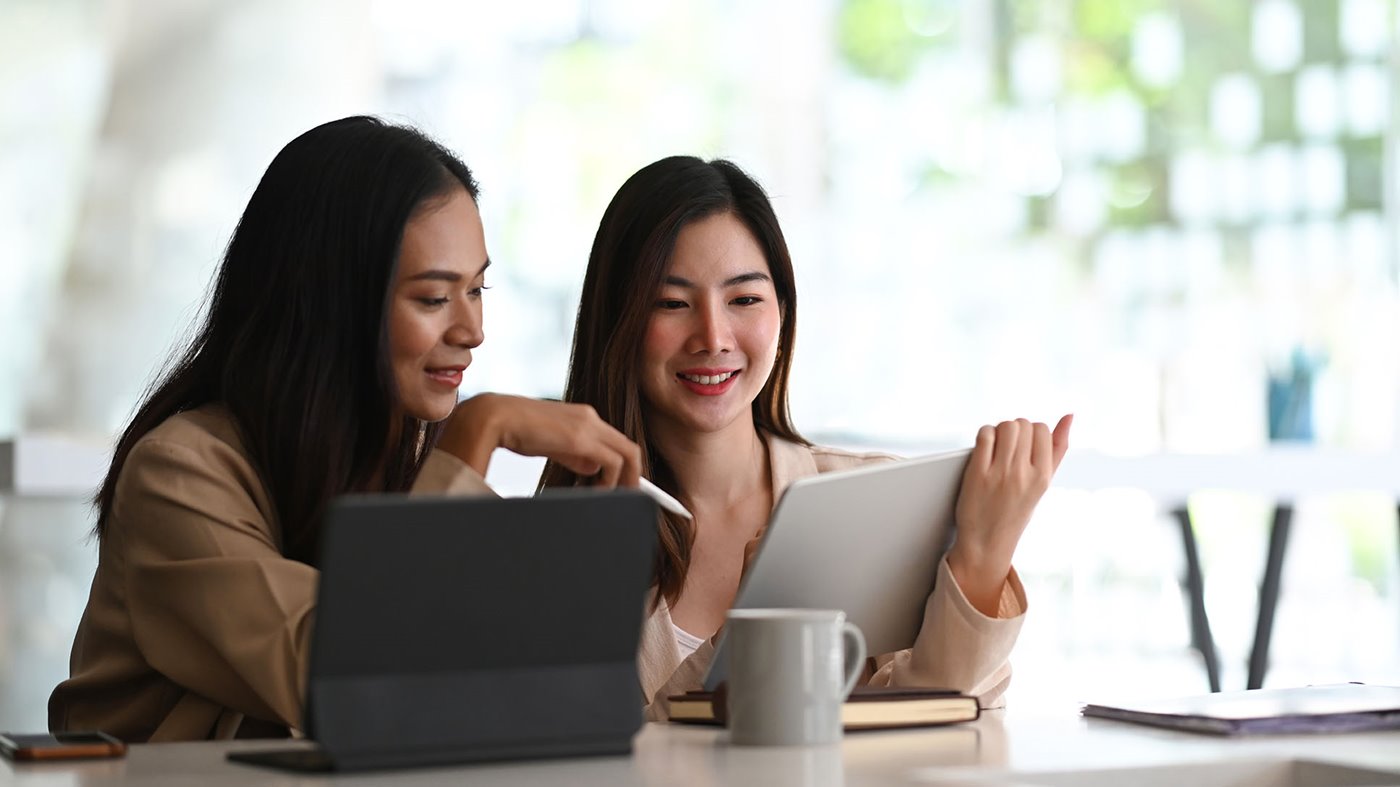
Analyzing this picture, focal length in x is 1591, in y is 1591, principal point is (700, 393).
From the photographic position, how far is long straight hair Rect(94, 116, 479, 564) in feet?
4.74

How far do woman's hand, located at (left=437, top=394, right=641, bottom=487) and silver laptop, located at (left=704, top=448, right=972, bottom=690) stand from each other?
0.13 m

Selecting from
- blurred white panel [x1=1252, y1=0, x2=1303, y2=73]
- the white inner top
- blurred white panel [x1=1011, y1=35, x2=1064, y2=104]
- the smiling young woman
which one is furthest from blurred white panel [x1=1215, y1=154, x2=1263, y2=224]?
the white inner top

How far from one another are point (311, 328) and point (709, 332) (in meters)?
0.54

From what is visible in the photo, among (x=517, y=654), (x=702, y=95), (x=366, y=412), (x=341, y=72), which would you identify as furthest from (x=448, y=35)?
(x=517, y=654)

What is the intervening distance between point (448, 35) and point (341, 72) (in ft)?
1.56

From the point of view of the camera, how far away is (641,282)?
6.17ft

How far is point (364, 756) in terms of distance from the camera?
100 centimetres

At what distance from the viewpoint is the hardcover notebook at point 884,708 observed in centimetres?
121

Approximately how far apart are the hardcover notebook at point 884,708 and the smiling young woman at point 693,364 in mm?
423

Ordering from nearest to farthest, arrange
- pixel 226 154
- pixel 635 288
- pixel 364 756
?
pixel 364 756 < pixel 635 288 < pixel 226 154

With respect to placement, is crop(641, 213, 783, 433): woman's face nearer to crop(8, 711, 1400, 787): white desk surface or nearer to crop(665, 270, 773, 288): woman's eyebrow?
crop(665, 270, 773, 288): woman's eyebrow

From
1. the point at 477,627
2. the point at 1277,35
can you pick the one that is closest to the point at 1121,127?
Result: the point at 1277,35

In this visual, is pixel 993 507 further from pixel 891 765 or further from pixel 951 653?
pixel 891 765

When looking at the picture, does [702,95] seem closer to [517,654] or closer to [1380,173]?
[1380,173]
